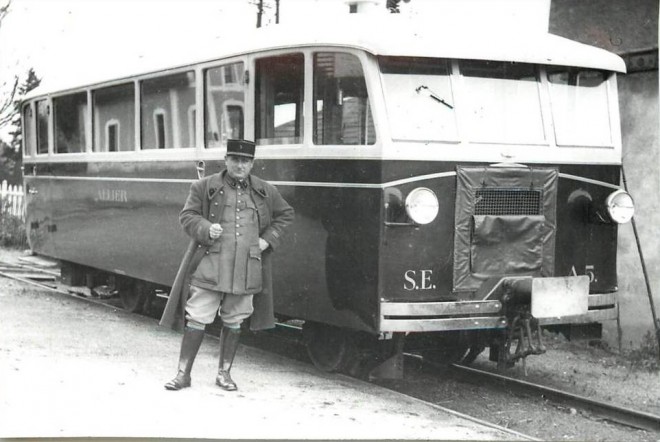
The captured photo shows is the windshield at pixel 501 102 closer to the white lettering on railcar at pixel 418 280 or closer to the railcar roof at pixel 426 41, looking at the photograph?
the railcar roof at pixel 426 41

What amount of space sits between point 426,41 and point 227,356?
2709mm

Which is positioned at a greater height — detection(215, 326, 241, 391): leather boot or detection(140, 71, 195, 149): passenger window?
detection(140, 71, 195, 149): passenger window

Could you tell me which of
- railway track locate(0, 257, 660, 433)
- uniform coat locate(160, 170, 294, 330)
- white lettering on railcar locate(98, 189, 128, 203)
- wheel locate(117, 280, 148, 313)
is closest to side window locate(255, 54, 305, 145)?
uniform coat locate(160, 170, 294, 330)

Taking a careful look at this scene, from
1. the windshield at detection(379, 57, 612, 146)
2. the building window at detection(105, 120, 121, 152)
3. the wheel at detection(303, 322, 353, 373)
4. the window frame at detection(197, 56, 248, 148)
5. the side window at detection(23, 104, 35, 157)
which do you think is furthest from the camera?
the side window at detection(23, 104, 35, 157)

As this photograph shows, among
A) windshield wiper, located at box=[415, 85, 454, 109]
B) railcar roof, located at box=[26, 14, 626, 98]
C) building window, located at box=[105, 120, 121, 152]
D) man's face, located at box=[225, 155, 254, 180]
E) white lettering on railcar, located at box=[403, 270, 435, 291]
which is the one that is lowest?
white lettering on railcar, located at box=[403, 270, 435, 291]

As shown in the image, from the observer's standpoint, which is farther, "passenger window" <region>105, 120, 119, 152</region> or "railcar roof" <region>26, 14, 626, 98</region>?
"passenger window" <region>105, 120, 119, 152</region>

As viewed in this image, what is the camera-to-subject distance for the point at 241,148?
22.5ft

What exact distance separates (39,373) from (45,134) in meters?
5.93

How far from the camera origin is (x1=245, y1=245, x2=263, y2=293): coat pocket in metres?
6.94

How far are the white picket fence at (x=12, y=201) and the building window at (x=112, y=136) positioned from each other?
821 centimetres

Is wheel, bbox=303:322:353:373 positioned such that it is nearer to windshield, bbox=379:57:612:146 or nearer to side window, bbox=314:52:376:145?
side window, bbox=314:52:376:145

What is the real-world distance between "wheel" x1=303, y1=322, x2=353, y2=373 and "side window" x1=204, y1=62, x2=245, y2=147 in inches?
69.4

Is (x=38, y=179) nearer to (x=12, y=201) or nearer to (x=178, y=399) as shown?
(x=12, y=201)

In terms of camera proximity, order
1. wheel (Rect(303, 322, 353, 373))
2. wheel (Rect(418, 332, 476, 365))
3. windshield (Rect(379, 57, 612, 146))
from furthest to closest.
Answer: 1. wheel (Rect(303, 322, 353, 373))
2. wheel (Rect(418, 332, 476, 365))
3. windshield (Rect(379, 57, 612, 146))
